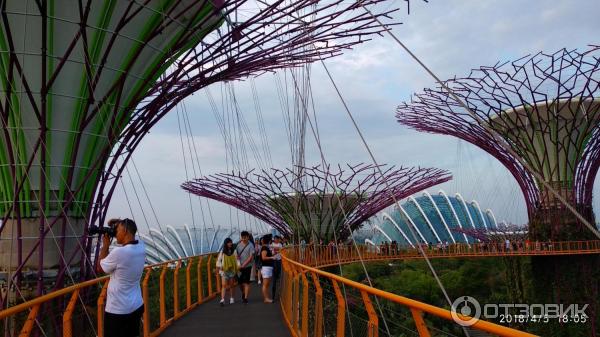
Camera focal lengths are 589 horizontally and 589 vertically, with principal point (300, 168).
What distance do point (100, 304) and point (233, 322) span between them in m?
3.09

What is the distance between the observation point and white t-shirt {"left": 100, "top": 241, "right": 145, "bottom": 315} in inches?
176

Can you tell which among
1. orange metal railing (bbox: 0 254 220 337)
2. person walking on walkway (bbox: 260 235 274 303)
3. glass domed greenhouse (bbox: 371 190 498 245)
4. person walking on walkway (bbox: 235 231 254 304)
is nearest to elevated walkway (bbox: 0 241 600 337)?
orange metal railing (bbox: 0 254 220 337)

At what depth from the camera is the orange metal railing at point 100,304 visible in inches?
155

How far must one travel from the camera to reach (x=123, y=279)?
179 inches

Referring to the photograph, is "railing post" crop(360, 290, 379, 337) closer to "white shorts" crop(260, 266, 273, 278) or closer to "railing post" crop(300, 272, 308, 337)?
"railing post" crop(300, 272, 308, 337)

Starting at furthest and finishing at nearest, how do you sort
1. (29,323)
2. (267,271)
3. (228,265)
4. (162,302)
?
(267,271) → (228,265) → (162,302) → (29,323)

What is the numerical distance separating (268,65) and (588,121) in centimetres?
1957

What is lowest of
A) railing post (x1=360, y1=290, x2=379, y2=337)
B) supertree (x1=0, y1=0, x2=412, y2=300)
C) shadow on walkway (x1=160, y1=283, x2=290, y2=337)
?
shadow on walkway (x1=160, y1=283, x2=290, y2=337)

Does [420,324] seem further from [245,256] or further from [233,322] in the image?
[245,256]

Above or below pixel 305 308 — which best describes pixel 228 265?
above

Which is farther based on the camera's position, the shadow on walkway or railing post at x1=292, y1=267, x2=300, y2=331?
the shadow on walkway

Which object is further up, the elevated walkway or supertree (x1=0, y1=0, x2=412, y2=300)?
supertree (x1=0, y1=0, x2=412, y2=300)

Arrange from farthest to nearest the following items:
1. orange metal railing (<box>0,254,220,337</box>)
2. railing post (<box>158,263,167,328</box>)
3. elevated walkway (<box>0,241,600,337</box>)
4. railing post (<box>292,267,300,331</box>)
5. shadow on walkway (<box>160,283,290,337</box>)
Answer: railing post (<box>158,263,167,328</box>), shadow on walkway (<box>160,283,290,337</box>), railing post (<box>292,267,300,331</box>), orange metal railing (<box>0,254,220,337</box>), elevated walkway (<box>0,241,600,337</box>)

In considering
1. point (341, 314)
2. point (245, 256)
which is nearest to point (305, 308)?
point (341, 314)
